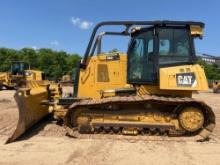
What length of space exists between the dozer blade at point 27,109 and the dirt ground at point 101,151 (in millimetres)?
228

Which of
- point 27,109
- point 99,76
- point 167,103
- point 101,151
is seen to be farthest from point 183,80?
point 27,109

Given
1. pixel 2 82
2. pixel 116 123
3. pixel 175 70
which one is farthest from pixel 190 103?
pixel 2 82

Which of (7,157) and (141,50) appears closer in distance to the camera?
(7,157)

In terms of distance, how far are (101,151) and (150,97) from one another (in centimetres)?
197

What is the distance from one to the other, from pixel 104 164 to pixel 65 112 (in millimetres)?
3263

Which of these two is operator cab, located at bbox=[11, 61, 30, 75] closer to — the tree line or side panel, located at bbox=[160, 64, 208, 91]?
side panel, located at bbox=[160, 64, 208, 91]

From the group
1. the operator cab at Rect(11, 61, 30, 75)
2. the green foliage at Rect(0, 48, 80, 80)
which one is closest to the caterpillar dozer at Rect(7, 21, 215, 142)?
the operator cab at Rect(11, 61, 30, 75)

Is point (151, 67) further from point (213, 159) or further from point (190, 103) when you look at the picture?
point (213, 159)

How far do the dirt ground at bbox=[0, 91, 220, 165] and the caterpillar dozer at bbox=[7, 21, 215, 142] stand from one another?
0.41 meters

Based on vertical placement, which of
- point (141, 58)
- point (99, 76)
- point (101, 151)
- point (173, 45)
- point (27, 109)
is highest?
point (173, 45)

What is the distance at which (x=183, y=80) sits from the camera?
26.6 ft

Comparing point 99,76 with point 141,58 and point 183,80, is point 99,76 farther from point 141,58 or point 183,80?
point 183,80

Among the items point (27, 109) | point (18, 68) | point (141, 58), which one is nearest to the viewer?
point (27, 109)

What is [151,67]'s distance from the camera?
8.44 metres
